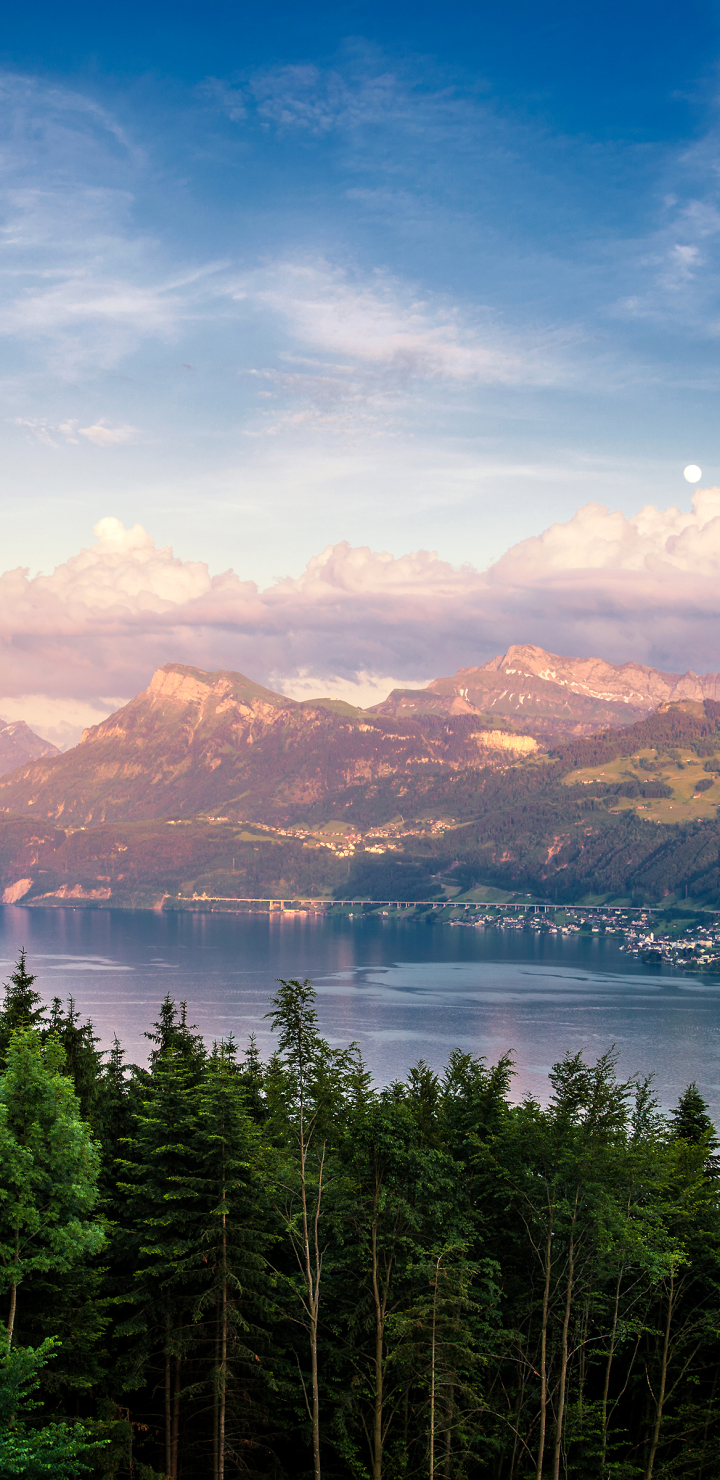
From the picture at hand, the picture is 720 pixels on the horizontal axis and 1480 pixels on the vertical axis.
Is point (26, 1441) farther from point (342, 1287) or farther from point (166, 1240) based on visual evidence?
point (342, 1287)

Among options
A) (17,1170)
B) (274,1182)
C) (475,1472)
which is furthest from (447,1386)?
(17,1170)

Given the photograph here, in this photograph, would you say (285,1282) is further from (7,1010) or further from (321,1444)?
(7,1010)

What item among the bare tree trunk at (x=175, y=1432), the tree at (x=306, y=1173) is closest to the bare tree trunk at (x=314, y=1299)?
the tree at (x=306, y=1173)

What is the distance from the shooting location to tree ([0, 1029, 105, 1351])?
2497cm

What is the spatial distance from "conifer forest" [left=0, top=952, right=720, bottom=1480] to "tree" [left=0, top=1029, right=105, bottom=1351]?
0.07m

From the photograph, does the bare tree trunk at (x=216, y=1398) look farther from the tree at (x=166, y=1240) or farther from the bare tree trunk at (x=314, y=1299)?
the bare tree trunk at (x=314, y=1299)

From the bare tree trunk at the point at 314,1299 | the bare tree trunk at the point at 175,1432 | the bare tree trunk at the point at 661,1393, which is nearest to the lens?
the bare tree trunk at the point at 314,1299

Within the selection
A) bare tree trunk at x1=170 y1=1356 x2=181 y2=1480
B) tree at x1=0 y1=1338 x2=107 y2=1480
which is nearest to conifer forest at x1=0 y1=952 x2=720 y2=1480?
bare tree trunk at x1=170 y1=1356 x2=181 y2=1480

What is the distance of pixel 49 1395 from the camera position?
28141 mm

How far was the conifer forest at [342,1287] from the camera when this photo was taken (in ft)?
87.9

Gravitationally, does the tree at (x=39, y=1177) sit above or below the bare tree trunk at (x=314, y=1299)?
above

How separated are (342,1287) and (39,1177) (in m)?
9.79

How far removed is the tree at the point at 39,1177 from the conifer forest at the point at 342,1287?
7 cm

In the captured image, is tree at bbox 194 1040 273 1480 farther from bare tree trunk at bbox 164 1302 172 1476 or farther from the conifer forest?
bare tree trunk at bbox 164 1302 172 1476
